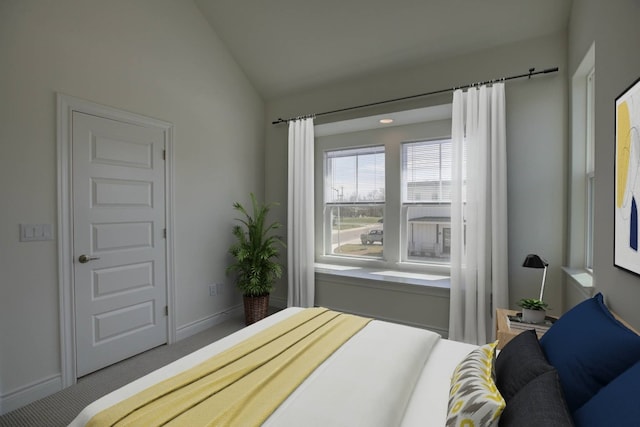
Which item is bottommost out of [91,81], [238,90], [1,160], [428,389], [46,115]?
[428,389]

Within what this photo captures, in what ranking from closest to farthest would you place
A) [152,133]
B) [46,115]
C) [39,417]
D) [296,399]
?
[296,399] < [39,417] < [46,115] < [152,133]

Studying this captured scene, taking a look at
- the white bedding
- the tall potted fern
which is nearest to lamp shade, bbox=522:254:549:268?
the white bedding

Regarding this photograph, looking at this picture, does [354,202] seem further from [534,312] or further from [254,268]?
[534,312]

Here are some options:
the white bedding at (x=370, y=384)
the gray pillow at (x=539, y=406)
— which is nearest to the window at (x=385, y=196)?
the white bedding at (x=370, y=384)

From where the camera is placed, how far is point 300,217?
3826 mm

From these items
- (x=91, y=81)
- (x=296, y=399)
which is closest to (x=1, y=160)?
(x=91, y=81)

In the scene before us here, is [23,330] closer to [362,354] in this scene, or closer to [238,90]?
[362,354]

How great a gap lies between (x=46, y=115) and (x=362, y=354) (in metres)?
2.72

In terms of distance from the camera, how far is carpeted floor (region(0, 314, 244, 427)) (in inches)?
79.7

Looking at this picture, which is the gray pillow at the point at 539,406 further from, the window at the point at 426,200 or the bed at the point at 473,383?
the window at the point at 426,200

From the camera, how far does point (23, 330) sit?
216 centimetres

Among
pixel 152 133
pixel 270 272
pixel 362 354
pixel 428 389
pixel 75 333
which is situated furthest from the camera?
pixel 270 272

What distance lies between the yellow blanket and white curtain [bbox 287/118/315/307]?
77.6 inches

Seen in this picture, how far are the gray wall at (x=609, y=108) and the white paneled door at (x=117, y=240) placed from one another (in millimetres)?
3374
